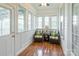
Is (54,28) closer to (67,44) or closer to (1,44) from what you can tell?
(67,44)

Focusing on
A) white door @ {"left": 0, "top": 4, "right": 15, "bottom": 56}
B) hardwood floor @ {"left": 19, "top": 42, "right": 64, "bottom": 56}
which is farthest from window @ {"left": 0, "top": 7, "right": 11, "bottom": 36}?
hardwood floor @ {"left": 19, "top": 42, "right": 64, "bottom": 56}

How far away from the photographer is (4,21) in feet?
11.4

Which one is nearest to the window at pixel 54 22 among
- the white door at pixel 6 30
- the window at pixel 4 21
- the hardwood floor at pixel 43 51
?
the hardwood floor at pixel 43 51

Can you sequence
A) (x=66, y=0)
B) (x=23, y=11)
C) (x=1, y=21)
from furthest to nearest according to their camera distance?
1. (x=23, y=11)
2. (x=1, y=21)
3. (x=66, y=0)

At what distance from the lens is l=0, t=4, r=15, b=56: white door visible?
127 inches

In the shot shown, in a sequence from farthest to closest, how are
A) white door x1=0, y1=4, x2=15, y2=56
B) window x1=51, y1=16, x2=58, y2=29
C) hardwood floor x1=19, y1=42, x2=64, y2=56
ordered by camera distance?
1. window x1=51, y1=16, x2=58, y2=29
2. hardwood floor x1=19, y1=42, x2=64, y2=56
3. white door x1=0, y1=4, x2=15, y2=56

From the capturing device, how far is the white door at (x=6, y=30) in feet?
10.5

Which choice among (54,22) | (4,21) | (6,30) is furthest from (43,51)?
(54,22)

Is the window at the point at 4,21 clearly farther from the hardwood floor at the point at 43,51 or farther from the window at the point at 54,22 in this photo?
the window at the point at 54,22

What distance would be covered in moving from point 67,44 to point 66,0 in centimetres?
304

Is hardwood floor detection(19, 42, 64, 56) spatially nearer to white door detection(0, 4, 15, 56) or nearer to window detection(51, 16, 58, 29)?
white door detection(0, 4, 15, 56)

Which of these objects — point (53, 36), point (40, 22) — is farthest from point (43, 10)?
point (53, 36)

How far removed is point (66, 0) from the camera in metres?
0.94

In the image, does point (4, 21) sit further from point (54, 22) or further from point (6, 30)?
point (54, 22)
